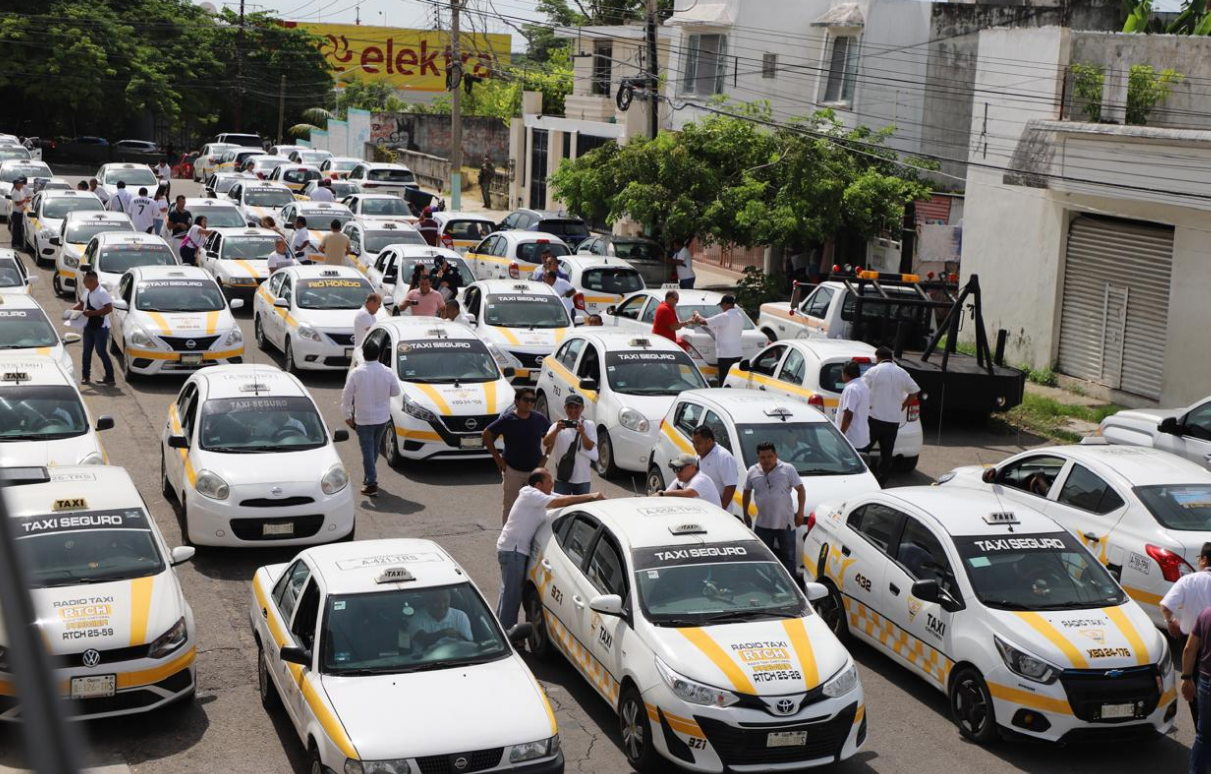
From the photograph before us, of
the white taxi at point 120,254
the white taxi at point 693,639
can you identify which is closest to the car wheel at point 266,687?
the white taxi at point 693,639

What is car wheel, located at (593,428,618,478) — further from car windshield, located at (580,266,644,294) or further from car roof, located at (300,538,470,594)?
car windshield, located at (580,266,644,294)

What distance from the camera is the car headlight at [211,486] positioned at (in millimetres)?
12820

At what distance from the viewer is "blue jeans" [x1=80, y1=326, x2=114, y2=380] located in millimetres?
20000

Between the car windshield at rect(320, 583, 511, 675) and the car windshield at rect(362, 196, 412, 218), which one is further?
the car windshield at rect(362, 196, 412, 218)

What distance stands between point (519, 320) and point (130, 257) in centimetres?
809

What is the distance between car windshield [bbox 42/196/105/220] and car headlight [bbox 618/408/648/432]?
1889 centimetres

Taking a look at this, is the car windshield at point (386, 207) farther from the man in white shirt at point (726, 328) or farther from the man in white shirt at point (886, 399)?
the man in white shirt at point (886, 399)

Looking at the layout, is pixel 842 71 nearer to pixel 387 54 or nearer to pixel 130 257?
pixel 130 257

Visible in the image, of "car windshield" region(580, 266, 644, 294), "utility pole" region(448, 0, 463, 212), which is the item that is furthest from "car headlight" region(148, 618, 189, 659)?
"utility pole" region(448, 0, 463, 212)

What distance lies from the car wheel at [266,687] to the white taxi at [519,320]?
34.6 ft

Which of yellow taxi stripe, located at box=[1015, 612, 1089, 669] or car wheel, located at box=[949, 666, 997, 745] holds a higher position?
yellow taxi stripe, located at box=[1015, 612, 1089, 669]

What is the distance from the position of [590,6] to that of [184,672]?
246ft

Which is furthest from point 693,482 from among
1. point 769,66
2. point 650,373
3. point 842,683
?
point 769,66

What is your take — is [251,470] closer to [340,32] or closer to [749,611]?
[749,611]
